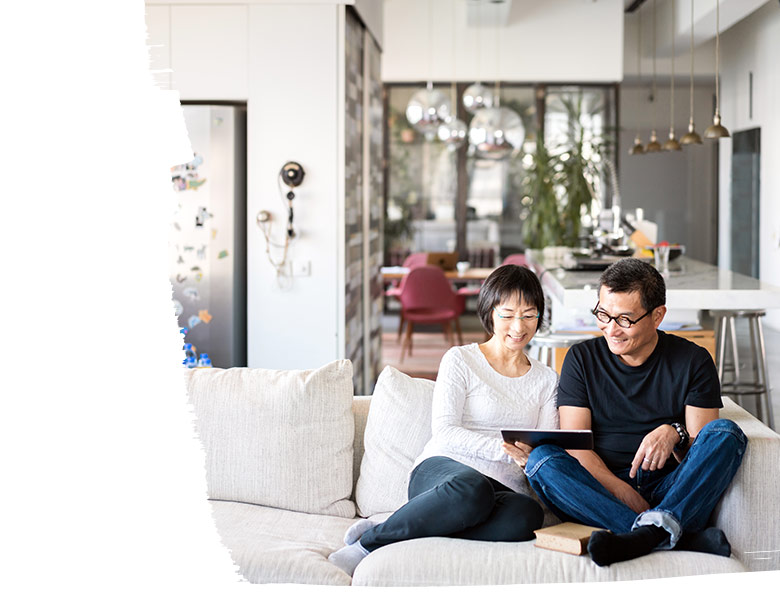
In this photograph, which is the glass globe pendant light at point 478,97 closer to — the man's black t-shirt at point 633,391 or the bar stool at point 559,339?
the bar stool at point 559,339

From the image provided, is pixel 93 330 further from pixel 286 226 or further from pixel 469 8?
pixel 469 8

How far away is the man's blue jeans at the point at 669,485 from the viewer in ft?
8.13

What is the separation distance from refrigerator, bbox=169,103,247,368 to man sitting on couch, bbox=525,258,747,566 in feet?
9.77

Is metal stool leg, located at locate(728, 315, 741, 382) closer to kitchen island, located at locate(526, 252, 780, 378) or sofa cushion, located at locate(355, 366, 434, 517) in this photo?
kitchen island, located at locate(526, 252, 780, 378)

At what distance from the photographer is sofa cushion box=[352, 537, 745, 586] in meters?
2.29

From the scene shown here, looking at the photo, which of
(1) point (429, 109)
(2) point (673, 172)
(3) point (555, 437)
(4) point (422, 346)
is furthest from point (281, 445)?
(2) point (673, 172)

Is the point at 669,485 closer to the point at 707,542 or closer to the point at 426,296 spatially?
the point at 707,542

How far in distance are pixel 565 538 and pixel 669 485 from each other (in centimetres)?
43

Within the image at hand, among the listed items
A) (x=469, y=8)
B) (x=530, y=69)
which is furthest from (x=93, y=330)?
(x=530, y=69)

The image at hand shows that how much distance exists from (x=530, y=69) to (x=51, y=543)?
8299 millimetres

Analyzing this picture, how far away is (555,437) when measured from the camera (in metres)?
2.51

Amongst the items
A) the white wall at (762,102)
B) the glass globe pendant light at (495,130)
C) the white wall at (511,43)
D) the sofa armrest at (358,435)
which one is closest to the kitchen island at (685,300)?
the sofa armrest at (358,435)

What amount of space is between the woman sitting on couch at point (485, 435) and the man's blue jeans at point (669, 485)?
77mm

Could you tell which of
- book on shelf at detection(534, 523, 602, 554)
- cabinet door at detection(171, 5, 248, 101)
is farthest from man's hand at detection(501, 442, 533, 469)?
cabinet door at detection(171, 5, 248, 101)
